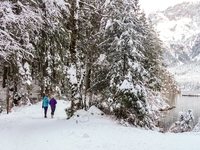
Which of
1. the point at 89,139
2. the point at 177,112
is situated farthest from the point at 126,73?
the point at 177,112

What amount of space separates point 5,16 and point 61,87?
13118mm

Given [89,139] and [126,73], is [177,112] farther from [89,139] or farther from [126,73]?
[89,139]

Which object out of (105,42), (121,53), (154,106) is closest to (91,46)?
(105,42)

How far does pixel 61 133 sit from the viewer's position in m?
6.68

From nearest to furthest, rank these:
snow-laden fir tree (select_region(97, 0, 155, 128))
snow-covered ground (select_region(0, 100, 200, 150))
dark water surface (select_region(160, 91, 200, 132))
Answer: snow-covered ground (select_region(0, 100, 200, 150)), snow-laden fir tree (select_region(97, 0, 155, 128)), dark water surface (select_region(160, 91, 200, 132))

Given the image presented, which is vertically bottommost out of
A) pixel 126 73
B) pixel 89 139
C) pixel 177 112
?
pixel 177 112

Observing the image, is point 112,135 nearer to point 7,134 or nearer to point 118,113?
point 118,113

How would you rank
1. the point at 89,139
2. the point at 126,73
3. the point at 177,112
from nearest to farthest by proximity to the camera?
1. the point at 89,139
2. the point at 126,73
3. the point at 177,112

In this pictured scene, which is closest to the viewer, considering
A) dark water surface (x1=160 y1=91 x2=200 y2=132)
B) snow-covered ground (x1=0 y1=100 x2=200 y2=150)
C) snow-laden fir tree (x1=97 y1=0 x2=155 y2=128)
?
snow-covered ground (x1=0 y1=100 x2=200 y2=150)

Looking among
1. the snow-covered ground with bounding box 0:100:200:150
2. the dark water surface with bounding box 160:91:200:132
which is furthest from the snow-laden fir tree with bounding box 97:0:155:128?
the dark water surface with bounding box 160:91:200:132

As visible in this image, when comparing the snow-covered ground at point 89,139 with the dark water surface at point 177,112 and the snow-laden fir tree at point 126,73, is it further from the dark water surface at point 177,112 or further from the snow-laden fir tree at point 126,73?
the dark water surface at point 177,112

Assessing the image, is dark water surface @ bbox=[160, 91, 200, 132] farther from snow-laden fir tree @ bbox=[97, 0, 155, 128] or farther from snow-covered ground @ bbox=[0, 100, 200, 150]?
snow-covered ground @ bbox=[0, 100, 200, 150]

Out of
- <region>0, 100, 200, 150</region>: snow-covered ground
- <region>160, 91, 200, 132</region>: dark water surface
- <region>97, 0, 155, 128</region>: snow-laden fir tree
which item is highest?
<region>97, 0, 155, 128</region>: snow-laden fir tree

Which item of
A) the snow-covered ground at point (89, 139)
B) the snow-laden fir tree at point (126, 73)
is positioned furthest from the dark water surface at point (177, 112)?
the snow-covered ground at point (89, 139)
